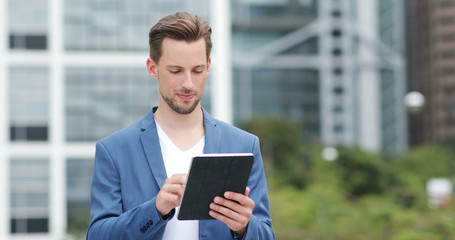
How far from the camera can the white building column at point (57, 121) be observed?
3164cm

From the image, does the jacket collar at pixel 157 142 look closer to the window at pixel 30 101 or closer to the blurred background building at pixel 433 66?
the window at pixel 30 101

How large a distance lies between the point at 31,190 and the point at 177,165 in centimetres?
2986

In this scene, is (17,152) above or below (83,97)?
below

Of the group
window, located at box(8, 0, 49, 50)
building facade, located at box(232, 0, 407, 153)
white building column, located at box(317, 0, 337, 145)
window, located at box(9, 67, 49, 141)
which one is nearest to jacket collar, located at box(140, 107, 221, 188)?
window, located at box(9, 67, 49, 141)

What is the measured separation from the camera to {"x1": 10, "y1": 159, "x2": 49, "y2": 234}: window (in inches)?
1236

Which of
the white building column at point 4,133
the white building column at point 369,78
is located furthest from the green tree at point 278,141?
the white building column at point 369,78

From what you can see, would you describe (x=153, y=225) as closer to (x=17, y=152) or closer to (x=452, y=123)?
(x=17, y=152)

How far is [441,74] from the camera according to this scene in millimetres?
123062

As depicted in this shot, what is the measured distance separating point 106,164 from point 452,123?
12163 centimetres

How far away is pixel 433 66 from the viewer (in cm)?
12406

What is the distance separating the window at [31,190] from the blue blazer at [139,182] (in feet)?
96.5

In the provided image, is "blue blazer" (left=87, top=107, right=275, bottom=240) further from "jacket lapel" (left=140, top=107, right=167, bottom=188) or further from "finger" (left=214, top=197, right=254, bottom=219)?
"finger" (left=214, top=197, right=254, bottom=219)

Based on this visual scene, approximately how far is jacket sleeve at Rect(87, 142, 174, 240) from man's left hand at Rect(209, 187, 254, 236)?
0.19m

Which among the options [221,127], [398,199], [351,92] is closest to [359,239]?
[221,127]
